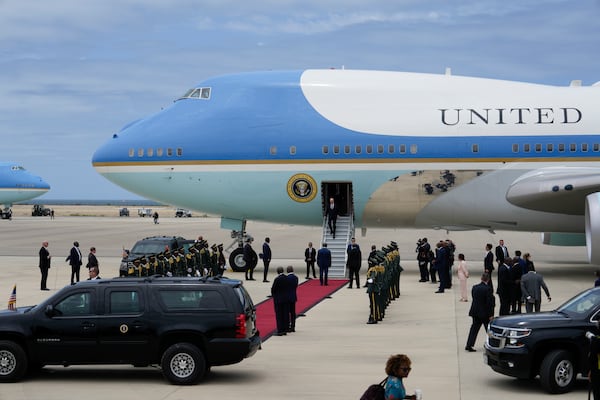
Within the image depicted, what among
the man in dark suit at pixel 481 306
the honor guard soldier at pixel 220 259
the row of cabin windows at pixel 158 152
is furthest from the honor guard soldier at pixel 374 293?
the row of cabin windows at pixel 158 152

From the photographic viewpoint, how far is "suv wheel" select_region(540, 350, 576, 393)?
12.8m

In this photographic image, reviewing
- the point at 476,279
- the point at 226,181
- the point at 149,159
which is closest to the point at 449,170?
the point at 476,279

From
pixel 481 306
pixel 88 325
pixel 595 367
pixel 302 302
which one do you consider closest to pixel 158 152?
pixel 302 302

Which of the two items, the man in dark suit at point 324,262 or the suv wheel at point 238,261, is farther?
the suv wheel at point 238,261

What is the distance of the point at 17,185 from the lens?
91.1m

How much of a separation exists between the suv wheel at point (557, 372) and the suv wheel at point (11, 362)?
795cm

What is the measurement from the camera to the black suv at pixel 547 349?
42.3 feet

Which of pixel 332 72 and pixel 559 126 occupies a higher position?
pixel 332 72

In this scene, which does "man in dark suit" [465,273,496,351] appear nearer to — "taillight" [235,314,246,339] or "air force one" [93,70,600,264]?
"taillight" [235,314,246,339]

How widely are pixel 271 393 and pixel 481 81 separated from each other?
20892 mm

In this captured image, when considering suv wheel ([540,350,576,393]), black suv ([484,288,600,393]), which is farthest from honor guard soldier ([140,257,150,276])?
suv wheel ([540,350,576,393])

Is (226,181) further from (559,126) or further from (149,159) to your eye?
(559,126)

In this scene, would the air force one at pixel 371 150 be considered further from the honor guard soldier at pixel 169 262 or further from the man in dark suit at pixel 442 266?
the honor guard soldier at pixel 169 262

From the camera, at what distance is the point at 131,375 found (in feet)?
46.9
